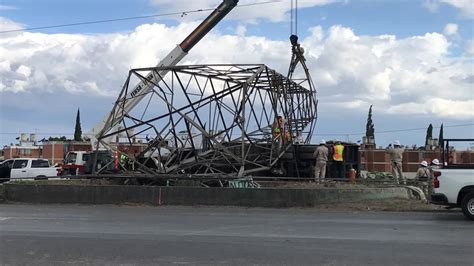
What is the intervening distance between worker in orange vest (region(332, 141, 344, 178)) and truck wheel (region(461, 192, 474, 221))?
839 centimetres

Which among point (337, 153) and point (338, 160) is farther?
point (338, 160)

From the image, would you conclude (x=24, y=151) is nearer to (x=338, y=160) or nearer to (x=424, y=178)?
(x=338, y=160)

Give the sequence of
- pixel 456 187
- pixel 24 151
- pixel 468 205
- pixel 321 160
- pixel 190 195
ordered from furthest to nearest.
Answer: pixel 24 151
pixel 321 160
pixel 190 195
pixel 456 187
pixel 468 205

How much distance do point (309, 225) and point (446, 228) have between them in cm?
289

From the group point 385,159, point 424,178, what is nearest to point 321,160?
point 424,178

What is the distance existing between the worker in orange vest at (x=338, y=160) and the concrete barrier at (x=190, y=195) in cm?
352

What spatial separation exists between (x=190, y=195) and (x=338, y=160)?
22.2 ft

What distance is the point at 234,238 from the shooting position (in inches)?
409

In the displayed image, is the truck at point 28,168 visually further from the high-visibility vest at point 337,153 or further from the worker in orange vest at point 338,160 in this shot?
the high-visibility vest at point 337,153

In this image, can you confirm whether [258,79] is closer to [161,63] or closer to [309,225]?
[161,63]

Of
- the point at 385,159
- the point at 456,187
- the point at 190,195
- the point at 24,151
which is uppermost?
the point at 24,151

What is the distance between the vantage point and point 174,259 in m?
8.36

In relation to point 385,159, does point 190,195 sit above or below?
below

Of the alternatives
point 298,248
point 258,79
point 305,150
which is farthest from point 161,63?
point 298,248
